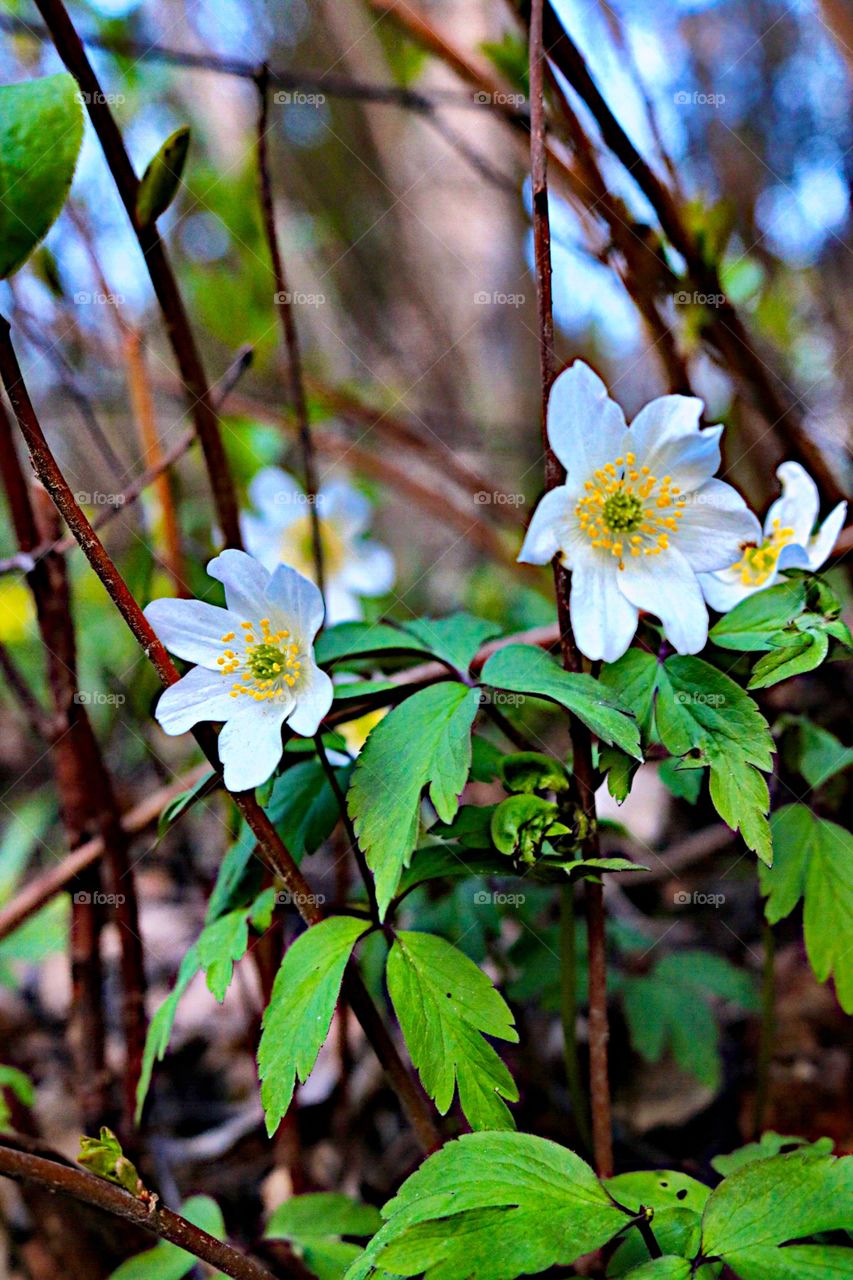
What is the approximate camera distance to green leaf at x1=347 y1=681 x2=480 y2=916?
693 mm

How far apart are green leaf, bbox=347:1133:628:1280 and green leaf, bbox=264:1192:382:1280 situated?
25 cm

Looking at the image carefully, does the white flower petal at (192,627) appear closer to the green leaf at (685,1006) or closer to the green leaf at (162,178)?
the green leaf at (162,178)

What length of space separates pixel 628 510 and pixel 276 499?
97 cm

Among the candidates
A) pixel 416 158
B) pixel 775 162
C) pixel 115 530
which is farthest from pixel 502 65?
pixel 416 158

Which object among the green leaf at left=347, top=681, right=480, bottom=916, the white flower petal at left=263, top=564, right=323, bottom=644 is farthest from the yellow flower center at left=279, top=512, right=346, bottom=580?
the green leaf at left=347, top=681, right=480, bottom=916

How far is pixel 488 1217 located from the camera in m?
0.62

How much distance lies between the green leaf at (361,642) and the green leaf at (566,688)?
0.39 feet

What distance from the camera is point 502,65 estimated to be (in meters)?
1.34

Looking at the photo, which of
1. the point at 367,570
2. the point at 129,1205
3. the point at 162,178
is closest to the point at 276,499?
the point at 367,570

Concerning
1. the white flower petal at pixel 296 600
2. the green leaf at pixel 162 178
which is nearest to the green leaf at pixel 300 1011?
the white flower petal at pixel 296 600

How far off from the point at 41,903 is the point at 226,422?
106 cm

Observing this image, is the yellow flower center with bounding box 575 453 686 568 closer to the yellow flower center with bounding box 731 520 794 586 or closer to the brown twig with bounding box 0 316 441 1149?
the yellow flower center with bounding box 731 520 794 586

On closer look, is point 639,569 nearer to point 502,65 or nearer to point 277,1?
point 502,65

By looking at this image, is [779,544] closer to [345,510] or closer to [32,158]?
[32,158]
